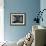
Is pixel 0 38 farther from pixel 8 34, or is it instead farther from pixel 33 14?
pixel 33 14

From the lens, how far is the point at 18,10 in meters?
5.71

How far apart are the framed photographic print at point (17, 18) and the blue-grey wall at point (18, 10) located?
125mm

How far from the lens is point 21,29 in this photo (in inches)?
226

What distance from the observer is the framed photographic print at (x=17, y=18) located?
5699 millimetres

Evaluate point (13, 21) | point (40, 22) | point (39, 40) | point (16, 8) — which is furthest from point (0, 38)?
point (39, 40)

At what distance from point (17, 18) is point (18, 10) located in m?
0.34

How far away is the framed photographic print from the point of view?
18.7 feet

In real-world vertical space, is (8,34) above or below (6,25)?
below

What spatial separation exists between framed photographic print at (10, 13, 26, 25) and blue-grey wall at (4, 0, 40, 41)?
0.13 m

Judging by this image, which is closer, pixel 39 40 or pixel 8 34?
pixel 39 40

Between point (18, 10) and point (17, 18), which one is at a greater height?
point (18, 10)

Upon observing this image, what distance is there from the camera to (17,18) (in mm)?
5727

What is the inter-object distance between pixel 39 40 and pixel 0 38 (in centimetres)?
330

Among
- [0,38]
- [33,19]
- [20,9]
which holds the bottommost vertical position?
[0,38]
